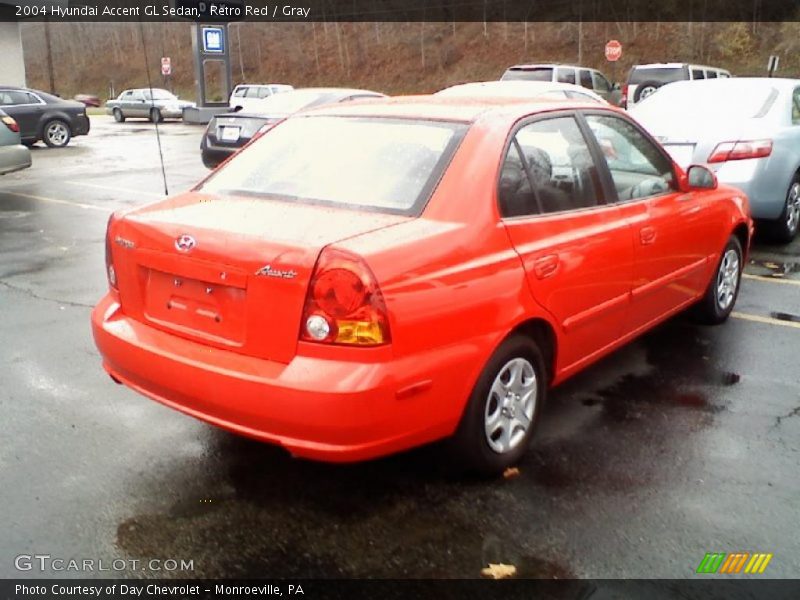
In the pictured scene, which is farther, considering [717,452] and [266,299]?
[717,452]

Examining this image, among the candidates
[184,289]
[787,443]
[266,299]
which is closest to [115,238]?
[184,289]

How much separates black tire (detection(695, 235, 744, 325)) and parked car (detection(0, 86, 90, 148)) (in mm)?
18075

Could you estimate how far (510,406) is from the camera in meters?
3.52

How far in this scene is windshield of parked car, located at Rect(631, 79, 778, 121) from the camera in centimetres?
816

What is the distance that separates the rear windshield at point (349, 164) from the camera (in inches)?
135

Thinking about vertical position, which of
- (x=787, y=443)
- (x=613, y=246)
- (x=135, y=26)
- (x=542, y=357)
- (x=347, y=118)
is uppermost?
(x=135, y=26)

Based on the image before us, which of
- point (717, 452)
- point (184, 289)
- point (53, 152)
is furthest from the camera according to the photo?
point (53, 152)

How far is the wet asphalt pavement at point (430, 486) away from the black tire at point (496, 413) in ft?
0.36

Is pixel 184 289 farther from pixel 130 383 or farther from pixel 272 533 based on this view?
pixel 272 533

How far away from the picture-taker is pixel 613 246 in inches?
157

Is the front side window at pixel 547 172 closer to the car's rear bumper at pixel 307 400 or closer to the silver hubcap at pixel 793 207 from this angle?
the car's rear bumper at pixel 307 400

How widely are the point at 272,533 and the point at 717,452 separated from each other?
208 cm

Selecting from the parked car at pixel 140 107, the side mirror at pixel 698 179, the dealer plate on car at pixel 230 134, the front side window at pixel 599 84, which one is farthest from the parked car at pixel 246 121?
the parked car at pixel 140 107

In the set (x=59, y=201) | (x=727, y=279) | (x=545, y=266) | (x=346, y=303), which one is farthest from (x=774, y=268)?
(x=59, y=201)
